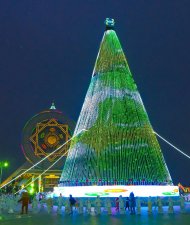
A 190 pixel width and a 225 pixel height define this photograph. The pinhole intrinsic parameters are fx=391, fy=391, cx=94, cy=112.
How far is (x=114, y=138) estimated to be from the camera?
2647cm

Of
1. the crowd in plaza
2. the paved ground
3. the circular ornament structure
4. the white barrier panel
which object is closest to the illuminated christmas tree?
the white barrier panel

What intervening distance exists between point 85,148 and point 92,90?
428 cm

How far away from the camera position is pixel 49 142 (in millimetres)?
70500

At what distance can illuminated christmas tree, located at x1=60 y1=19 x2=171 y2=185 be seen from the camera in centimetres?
2594

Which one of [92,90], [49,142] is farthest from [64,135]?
[92,90]

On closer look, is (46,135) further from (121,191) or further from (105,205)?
(105,205)

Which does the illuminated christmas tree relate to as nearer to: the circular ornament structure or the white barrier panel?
the white barrier panel

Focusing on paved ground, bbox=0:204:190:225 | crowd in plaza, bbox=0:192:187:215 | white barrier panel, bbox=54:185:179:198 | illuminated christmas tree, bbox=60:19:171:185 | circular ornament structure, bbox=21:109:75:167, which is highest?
circular ornament structure, bbox=21:109:75:167

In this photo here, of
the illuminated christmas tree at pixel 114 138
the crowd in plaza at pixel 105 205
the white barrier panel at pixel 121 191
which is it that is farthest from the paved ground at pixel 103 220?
the illuminated christmas tree at pixel 114 138

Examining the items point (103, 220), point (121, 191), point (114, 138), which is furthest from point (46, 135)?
point (103, 220)

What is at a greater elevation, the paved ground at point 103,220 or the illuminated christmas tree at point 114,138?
the illuminated christmas tree at point 114,138

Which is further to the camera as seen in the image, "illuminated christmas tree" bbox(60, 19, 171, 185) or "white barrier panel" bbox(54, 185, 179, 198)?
"illuminated christmas tree" bbox(60, 19, 171, 185)

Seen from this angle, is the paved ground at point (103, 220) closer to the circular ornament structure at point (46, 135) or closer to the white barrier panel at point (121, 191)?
the white barrier panel at point (121, 191)

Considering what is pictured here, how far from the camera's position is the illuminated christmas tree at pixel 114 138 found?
25.9 metres
